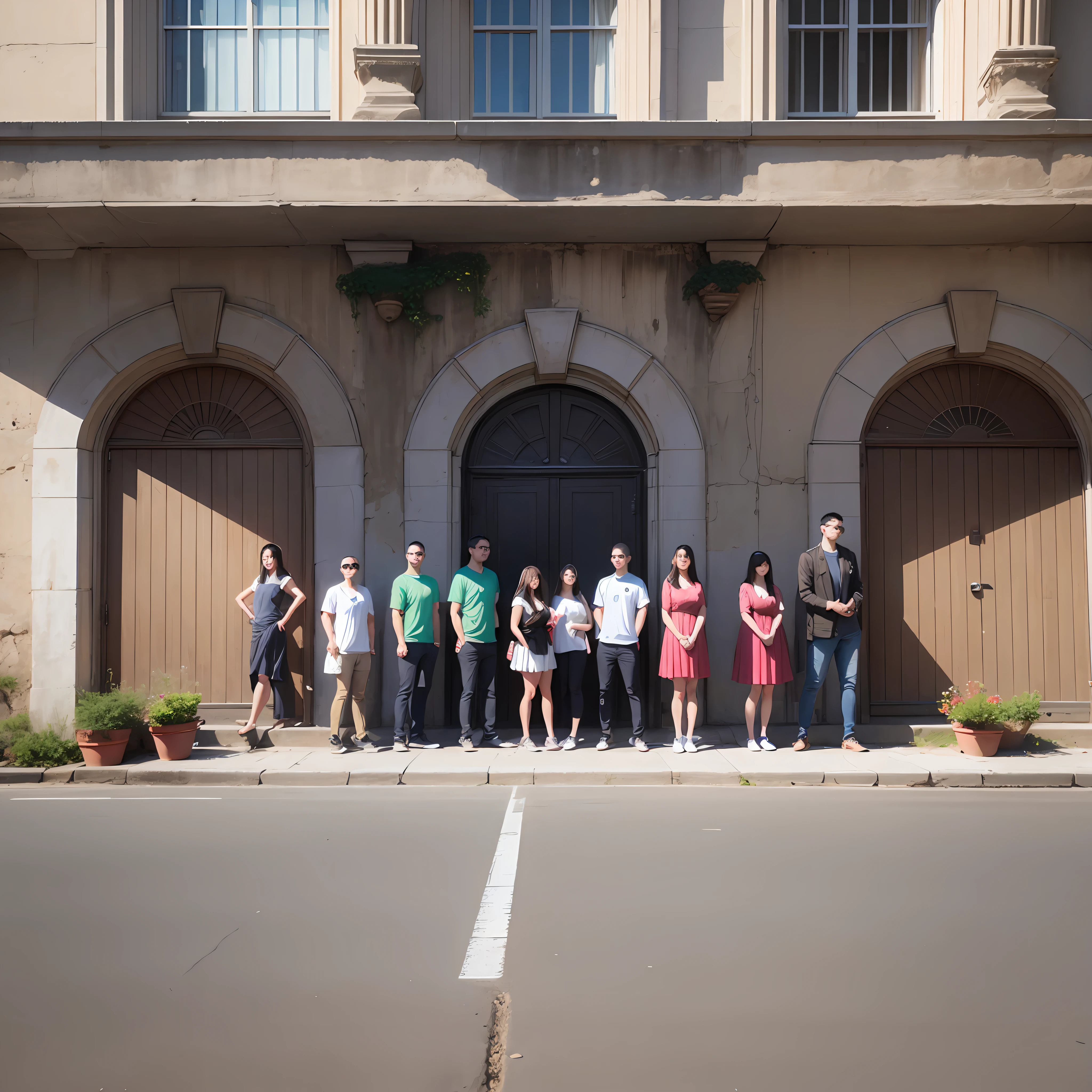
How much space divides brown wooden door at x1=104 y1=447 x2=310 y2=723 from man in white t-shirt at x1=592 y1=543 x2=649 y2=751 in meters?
3.53

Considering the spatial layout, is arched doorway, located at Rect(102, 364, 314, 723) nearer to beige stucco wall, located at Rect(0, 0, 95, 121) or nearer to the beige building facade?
the beige building facade

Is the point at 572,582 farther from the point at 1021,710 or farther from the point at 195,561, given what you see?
the point at 1021,710

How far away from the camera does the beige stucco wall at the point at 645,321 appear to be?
10008 mm

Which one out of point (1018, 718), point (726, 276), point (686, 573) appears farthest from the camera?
point (726, 276)

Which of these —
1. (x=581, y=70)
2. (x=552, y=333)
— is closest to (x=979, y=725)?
(x=552, y=333)

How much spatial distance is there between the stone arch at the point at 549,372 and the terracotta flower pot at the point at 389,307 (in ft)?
2.60

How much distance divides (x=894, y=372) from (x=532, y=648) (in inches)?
204

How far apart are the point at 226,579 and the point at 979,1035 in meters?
8.83

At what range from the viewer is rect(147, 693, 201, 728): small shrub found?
8789 millimetres

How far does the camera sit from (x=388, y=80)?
9.59 meters

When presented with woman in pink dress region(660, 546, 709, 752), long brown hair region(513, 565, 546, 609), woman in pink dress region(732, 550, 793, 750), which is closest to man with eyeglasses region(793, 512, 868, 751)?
woman in pink dress region(732, 550, 793, 750)

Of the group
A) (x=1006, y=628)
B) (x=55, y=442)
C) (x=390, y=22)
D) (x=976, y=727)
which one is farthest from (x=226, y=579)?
(x=1006, y=628)

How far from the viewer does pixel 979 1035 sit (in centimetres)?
339

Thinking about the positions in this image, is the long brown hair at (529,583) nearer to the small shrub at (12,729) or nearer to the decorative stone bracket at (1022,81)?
the small shrub at (12,729)
